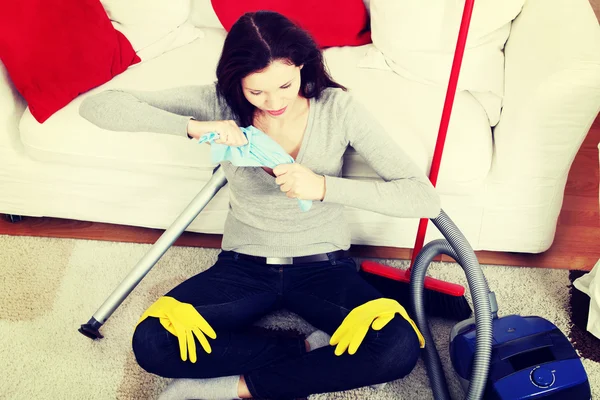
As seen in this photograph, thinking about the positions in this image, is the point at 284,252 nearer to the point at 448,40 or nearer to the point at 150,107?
the point at 150,107

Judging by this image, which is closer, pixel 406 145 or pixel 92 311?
pixel 406 145

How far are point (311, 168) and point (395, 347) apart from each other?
0.44 metres

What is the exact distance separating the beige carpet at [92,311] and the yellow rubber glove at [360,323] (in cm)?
24

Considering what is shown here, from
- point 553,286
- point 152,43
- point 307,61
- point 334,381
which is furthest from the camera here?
point 152,43

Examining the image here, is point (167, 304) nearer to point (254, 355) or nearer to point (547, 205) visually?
point (254, 355)

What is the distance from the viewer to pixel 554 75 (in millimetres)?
1355

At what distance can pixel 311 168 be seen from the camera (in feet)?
4.35

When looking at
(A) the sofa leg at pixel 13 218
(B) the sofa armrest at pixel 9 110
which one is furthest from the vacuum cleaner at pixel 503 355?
(A) the sofa leg at pixel 13 218

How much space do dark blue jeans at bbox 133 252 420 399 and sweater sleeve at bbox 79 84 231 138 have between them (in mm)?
377

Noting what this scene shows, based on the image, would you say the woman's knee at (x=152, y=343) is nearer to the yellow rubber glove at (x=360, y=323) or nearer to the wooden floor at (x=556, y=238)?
the yellow rubber glove at (x=360, y=323)

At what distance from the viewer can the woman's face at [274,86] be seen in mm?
1123

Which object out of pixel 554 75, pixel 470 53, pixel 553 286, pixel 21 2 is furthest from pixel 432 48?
pixel 21 2

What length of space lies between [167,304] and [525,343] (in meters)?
0.81

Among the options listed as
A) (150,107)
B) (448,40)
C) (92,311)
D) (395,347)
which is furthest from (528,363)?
(92,311)
